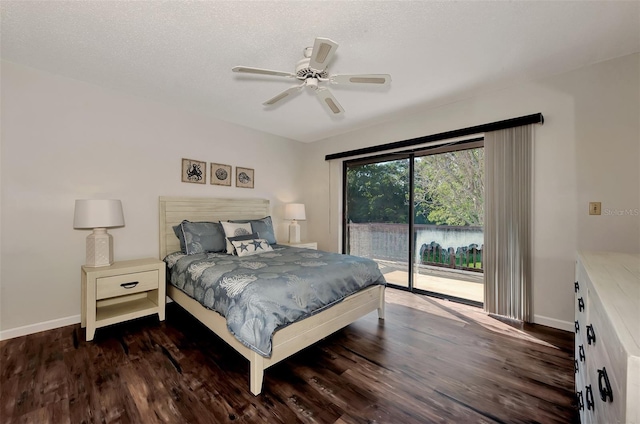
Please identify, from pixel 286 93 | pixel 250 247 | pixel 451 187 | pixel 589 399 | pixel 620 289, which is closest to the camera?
pixel 620 289

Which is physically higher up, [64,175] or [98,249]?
[64,175]

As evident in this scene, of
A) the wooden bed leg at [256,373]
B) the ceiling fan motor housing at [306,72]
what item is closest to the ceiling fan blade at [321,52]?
the ceiling fan motor housing at [306,72]

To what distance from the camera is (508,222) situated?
2801 millimetres

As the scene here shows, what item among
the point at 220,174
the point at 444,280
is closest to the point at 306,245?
the point at 220,174

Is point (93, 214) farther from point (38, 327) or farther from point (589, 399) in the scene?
point (589, 399)

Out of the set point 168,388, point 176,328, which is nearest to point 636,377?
point 168,388

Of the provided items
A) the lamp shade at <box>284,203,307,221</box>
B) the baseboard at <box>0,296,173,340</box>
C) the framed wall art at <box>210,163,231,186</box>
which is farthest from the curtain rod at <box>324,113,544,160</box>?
the baseboard at <box>0,296,173,340</box>

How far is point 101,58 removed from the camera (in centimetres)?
227

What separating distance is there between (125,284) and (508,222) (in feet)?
12.7

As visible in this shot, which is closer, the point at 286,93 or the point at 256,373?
the point at 256,373

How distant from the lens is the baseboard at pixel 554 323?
8.27 feet

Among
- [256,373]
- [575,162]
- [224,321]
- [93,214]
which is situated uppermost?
[575,162]

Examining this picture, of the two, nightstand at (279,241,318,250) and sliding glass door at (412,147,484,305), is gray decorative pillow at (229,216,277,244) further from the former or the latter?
sliding glass door at (412,147,484,305)

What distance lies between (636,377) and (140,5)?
8.74 ft
